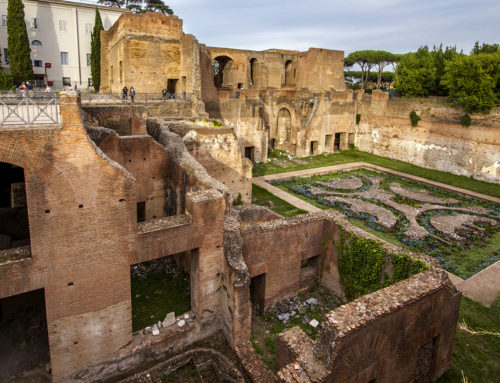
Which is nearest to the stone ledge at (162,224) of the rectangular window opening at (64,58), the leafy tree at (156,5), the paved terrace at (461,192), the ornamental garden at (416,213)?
the paved terrace at (461,192)

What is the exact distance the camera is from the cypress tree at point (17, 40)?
28172mm

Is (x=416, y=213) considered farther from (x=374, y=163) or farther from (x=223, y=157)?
(x=374, y=163)

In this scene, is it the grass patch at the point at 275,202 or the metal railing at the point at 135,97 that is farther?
the metal railing at the point at 135,97

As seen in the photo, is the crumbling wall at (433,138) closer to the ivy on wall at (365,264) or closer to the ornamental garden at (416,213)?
the ornamental garden at (416,213)

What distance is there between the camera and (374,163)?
93.5 ft

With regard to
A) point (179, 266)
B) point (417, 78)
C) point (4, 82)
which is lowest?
point (179, 266)

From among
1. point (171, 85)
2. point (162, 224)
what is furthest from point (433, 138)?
point (162, 224)

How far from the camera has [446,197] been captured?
69.4 ft

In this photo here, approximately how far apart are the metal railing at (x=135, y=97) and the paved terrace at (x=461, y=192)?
7039 mm

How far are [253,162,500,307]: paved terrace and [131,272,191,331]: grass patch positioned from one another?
29.0 feet

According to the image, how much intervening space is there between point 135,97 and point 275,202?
10998mm

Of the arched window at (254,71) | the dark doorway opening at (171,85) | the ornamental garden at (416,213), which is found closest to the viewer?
the ornamental garden at (416,213)

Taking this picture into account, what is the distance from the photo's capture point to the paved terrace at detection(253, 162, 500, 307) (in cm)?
1185

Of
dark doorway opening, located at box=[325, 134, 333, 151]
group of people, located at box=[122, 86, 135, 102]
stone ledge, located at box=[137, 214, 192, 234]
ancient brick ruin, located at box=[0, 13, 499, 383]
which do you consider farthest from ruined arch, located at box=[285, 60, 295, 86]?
stone ledge, located at box=[137, 214, 192, 234]
